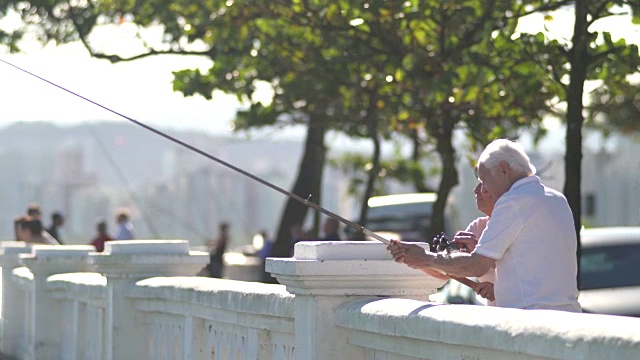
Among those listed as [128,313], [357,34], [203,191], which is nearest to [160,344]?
[128,313]

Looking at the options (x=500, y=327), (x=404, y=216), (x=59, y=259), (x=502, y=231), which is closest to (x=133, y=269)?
(x=59, y=259)

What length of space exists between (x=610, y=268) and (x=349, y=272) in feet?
30.3

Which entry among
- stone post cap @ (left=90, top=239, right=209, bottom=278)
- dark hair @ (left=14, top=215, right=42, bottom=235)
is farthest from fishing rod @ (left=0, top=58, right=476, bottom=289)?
dark hair @ (left=14, top=215, right=42, bottom=235)

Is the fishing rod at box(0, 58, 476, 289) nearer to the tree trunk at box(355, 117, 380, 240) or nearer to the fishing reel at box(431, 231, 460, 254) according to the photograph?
the fishing reel at box(431, 231, 460, 254)

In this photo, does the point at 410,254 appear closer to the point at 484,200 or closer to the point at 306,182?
the point at 484,200

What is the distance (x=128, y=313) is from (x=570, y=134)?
127 inches

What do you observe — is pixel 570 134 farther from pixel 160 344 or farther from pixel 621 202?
pixel 621 202

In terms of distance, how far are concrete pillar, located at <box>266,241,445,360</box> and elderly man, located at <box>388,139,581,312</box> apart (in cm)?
16

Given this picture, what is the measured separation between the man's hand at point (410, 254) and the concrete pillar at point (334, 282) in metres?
0.15

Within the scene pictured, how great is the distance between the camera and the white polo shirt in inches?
227

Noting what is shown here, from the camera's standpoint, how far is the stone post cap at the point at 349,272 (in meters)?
5.94

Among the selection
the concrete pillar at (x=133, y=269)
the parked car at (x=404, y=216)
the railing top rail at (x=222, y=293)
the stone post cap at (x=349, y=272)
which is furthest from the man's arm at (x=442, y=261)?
the parked car at (x=404, y=216)

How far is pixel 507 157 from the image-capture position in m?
6.08

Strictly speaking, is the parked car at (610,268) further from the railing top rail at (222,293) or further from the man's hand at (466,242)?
the man's hand at (466,242)
